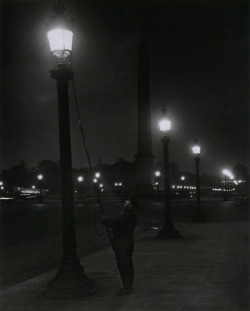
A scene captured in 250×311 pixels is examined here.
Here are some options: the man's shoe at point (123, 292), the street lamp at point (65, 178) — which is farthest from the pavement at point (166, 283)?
the street lamp at point (65, 178)

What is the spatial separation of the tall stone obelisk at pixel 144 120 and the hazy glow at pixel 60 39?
42.1 meters

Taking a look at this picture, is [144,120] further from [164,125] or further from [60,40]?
[60,40]

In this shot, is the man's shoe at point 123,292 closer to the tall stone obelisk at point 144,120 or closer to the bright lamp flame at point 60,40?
the bright lamp flame at point 60,40

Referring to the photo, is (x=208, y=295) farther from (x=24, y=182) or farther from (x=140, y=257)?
(x=24, y=182)

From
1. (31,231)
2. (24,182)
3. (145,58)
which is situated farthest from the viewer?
(24,182)

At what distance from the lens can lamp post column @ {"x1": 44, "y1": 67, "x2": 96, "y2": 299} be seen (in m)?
8.72

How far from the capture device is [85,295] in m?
8.70

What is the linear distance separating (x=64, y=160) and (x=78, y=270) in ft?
5.95

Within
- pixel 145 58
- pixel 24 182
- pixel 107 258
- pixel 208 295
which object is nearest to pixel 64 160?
pixel 208 295

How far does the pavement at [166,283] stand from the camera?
7974mm

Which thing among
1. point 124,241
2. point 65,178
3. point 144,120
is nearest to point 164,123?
point 65,178

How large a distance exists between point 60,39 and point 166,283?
15.0 ft

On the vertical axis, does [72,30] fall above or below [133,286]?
above

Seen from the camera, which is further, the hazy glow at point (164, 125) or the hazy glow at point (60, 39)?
the hazy glow at point (164, 125)
